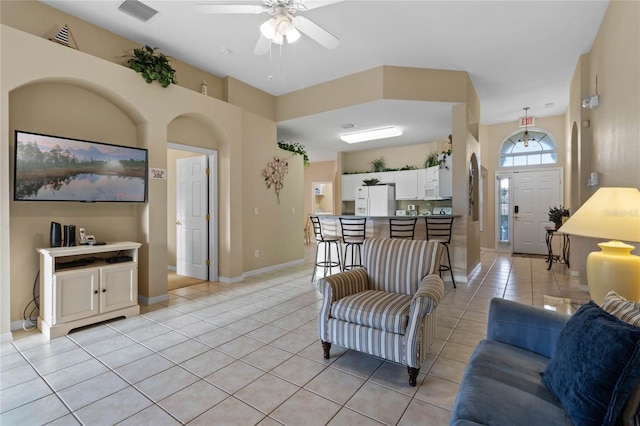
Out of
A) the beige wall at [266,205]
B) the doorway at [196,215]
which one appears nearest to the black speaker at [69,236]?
the doorway at [196,215]

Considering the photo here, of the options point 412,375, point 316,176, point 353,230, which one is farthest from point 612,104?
point 316,176

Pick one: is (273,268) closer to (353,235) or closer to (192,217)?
(192,217)

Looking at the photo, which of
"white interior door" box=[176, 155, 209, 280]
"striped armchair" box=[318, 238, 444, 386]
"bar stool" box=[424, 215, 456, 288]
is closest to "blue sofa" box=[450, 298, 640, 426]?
"striped armchair" box=[318, 238, 444, 386]

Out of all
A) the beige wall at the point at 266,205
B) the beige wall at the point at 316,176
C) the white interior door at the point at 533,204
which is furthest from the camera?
the beige wall at the point at 316,176

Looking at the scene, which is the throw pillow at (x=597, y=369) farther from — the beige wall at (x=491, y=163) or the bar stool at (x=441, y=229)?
the beige wall at (x=491, y=163)

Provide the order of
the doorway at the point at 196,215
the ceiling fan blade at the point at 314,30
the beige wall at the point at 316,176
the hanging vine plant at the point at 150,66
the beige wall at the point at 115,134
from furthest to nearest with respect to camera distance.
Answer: the beige wall at the point at 316,176
the doorway at the point at 196,215
the hanging vine plant at the point at 150,66
the beige wall at the point at 115,134
the ceiling fan blade at the point at 314,30

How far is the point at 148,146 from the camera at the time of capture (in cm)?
387

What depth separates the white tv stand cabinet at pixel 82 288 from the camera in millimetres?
2893

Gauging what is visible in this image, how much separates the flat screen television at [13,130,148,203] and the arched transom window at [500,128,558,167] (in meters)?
7.84

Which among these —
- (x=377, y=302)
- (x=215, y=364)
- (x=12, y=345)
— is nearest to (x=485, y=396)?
(x=377, y=302)

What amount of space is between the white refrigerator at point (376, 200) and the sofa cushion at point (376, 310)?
17.6 feet

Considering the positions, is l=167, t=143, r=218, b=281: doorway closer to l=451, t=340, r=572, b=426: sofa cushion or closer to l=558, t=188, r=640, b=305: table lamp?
l=451, t=340, r=572, b=426: sofa cushion

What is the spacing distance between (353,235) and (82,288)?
341 centimetres

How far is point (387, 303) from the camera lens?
233 centimetres
